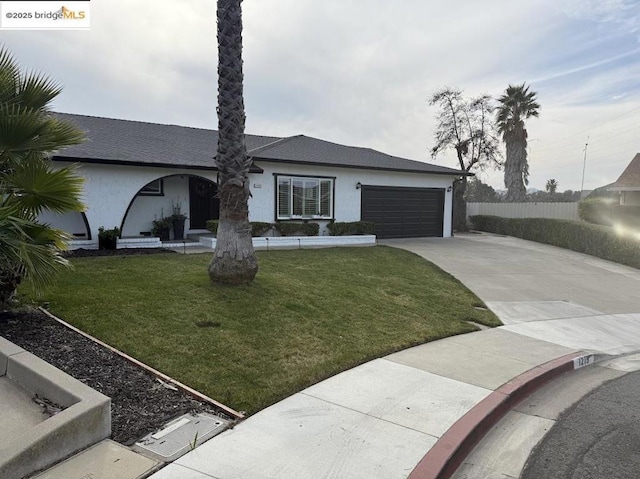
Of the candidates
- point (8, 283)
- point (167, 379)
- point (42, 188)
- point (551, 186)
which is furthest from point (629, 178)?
point (551, 186)

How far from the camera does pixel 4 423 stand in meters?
3.50

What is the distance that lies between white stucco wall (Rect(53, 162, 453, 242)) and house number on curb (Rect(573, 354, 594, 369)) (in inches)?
448

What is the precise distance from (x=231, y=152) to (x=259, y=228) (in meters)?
7.79

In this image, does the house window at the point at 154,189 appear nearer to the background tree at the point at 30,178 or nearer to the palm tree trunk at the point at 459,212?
the background tree at the point at 30,178

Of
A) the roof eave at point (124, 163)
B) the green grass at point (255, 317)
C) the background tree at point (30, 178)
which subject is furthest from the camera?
the roof eave at point (124, 163)

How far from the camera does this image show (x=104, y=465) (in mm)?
3146

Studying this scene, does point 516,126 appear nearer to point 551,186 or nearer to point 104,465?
point 104,465

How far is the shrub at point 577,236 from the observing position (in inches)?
605

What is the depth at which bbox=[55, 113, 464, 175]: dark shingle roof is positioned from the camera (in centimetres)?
1331

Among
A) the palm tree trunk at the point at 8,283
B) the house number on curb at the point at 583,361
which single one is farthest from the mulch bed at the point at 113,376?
the house number on curb at the point at 583,361

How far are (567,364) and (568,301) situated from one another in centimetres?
474

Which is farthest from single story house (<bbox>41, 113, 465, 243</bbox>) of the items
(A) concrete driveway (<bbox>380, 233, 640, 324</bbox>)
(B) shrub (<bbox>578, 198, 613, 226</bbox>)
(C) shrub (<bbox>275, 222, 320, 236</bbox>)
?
(B) shrub (<bbox>578, 198, 613, 226</bbox>)

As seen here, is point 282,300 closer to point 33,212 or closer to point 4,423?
point 33,212

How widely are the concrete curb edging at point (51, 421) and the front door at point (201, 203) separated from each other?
12719 mm
